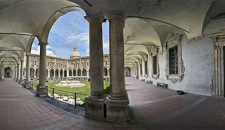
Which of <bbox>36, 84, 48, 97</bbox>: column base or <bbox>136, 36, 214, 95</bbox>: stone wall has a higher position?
<bbox>136, 36, 214, 95</bbox>: stone wall

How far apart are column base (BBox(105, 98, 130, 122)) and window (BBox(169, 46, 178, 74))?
990 cm

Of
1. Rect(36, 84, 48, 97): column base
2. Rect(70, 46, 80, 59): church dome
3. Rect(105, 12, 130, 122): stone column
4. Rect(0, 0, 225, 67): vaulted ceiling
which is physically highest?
→ Rect(70, 46, 80, 59): church dome

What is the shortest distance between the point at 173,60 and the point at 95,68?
10452 mm

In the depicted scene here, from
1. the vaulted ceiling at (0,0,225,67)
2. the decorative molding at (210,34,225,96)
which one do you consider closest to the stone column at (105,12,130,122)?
the vaulted ceiling at (0,0,225,67)

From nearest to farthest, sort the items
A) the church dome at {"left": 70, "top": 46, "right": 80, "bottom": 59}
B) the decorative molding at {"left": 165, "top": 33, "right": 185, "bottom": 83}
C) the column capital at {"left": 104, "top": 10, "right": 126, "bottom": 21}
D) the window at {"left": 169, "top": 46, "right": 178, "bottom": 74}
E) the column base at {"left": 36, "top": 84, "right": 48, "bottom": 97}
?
the column capital at {"left": 104, "top": 10, "right": 126, "bottom": 21}, the column base at {"left": 36, "top": 84, "right": 48, "bottom": 97}, the decorative molding at {"left": 165, "top": 33, "right": 185, "bottom": 83}, the window at {"left": 169, "top": 46, "right": 178, "bottom": 74}, the church dome at {"left": 70, "top": 46, "right": 80, "bottom": 59}

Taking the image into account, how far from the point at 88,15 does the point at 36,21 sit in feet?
20.0

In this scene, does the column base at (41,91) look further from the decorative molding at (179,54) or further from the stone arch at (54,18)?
the decorative molding at (179,54)

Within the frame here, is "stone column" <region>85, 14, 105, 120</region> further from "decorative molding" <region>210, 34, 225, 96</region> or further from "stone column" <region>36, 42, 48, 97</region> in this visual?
"decorative molding" <region>210, 34, 225, 96</region>

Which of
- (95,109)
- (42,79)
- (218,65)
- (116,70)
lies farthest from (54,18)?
(218,65)

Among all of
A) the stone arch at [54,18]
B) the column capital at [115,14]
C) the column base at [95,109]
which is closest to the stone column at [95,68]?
the column base at [95,109]

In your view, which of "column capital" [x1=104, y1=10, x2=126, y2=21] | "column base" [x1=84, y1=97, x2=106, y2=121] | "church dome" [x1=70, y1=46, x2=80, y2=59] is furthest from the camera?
"church dome" [x1=70, y1=46, x2=80, y2=59]

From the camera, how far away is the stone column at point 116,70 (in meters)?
5.10

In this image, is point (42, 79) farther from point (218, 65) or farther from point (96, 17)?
point (218, 65)

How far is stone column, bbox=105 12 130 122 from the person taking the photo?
510 cm
